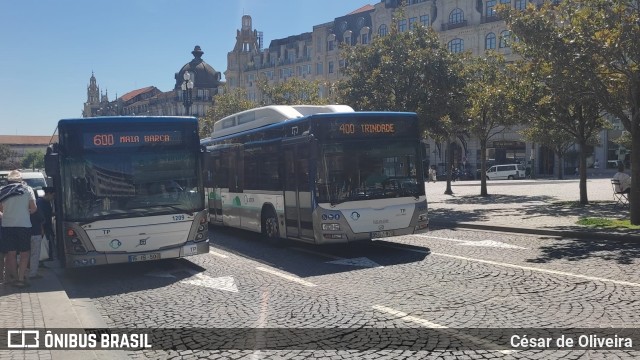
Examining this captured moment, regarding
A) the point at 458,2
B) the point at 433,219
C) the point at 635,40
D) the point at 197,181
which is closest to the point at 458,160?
the point at 458,2

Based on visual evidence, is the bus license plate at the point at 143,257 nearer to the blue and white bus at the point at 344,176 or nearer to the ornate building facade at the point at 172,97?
the blue and white bus at the point at 344,176

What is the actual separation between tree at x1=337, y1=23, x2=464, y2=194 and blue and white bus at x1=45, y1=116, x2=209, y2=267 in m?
11.7

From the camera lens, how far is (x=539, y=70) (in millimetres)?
14461

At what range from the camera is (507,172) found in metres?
55.0

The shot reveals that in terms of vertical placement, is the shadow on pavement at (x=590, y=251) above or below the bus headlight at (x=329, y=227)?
below

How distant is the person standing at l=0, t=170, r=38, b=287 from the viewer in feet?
27.9

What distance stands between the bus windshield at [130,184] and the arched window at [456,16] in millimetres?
58164

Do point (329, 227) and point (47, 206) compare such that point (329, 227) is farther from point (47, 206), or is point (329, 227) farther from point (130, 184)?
point (47, 206)

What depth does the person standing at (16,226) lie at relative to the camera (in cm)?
849

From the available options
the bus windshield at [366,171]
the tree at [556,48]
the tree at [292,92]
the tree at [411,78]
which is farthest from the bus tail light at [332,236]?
the tree at [292,92]

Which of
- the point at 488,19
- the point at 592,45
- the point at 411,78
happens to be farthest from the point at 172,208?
the point at 488,19

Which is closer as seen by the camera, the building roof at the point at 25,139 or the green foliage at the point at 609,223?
the green foliage at the point at 609,223

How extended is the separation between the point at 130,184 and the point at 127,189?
109mm

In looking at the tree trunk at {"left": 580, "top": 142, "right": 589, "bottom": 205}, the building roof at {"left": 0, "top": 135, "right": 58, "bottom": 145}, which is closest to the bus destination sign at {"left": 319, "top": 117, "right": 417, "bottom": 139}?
the tree trunk at {"left": 580, "top": 142, "right": 589, "bottom": 205}
